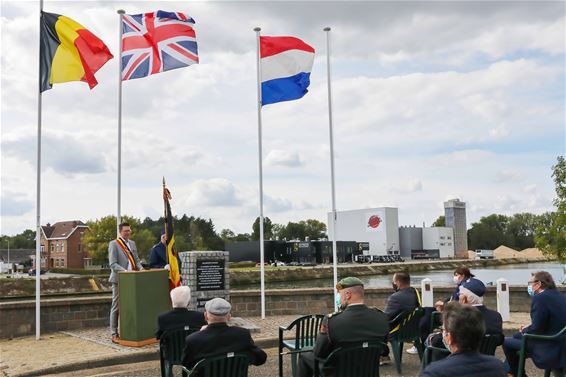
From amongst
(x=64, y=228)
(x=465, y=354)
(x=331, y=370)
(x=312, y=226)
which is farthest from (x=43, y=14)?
(x=312, y=226)

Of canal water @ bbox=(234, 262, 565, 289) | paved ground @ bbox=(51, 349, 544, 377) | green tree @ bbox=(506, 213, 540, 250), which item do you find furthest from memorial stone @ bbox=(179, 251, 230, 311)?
green tree @ bbox=(506, 213, 540, 250)

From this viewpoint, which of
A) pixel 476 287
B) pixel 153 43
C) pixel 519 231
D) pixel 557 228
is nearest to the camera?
pixel 476 287

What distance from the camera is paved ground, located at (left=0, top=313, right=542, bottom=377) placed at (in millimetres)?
7414

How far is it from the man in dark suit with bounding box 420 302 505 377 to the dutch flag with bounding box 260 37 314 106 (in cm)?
978

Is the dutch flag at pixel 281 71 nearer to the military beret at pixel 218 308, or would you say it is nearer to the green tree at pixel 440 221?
the military beret at pixel 218 308

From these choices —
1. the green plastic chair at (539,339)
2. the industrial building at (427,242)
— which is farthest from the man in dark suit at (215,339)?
the industrial building at (427,242)

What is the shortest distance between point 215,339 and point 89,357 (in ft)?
14.3

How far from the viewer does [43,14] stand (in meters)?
10.3

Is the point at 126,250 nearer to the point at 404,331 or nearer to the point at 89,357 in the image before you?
the point at 89,357

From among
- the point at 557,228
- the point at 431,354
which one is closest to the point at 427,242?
the point at 557,228

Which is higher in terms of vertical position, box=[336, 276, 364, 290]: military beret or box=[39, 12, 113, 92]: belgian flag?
box=[39, 12, 113, 92]: belgian flag

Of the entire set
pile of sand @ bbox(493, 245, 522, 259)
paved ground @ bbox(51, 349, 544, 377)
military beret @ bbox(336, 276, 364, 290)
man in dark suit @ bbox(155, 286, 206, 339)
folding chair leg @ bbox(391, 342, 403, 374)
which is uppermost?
military beret @ bbox(336, 276, 364, 290)

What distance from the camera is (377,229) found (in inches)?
4107

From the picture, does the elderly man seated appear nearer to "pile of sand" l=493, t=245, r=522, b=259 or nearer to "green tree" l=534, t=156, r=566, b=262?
"green tree" l=534, t=156, r=566, b=262
